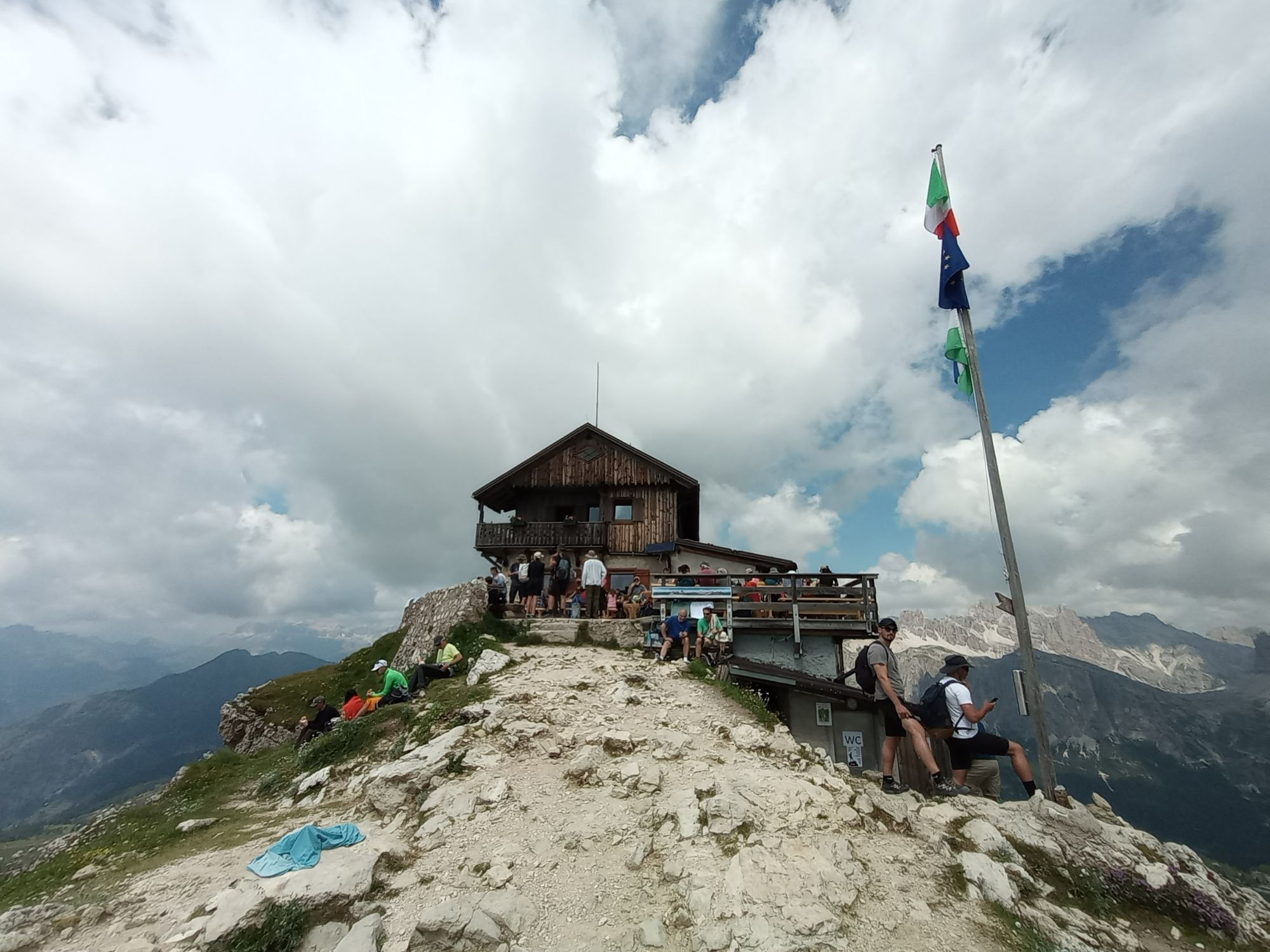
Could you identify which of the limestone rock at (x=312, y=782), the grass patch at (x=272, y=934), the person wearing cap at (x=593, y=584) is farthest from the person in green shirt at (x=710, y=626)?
the grass patch at (x=272, y=934)

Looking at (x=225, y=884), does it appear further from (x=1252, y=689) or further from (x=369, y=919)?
(x=1252, y=689)

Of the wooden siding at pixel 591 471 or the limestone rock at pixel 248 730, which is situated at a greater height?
the wooden siding at pixel 591 471

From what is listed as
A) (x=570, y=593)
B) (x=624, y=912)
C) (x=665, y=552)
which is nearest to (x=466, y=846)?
(x=624, y=912)

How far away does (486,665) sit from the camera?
13711mm

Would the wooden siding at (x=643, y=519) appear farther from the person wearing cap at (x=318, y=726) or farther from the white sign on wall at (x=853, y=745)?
the person wearing cap at (x=318, y=726)

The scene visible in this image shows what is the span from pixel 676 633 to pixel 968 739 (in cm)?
840

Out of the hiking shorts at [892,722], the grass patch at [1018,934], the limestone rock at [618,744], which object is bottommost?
the grass patch at [1018,934]

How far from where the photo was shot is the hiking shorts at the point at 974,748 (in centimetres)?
877

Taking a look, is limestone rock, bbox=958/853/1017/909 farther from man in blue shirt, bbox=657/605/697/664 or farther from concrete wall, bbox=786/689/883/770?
concrete wall, bbox=786/689/883/770

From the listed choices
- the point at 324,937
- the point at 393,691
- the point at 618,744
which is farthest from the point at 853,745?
the point at 324,937

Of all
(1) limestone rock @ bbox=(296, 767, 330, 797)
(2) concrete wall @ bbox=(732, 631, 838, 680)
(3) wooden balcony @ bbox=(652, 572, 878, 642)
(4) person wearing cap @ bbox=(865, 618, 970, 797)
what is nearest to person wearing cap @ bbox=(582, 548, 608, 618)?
(3) wooden balcony @ bbox=(652, 572, 878, 642)

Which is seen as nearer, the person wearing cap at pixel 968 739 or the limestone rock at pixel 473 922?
the limestone rock at pixel 473 922

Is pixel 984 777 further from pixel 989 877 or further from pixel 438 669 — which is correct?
pixel 438 669

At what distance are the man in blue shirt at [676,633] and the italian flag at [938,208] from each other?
461 inches
